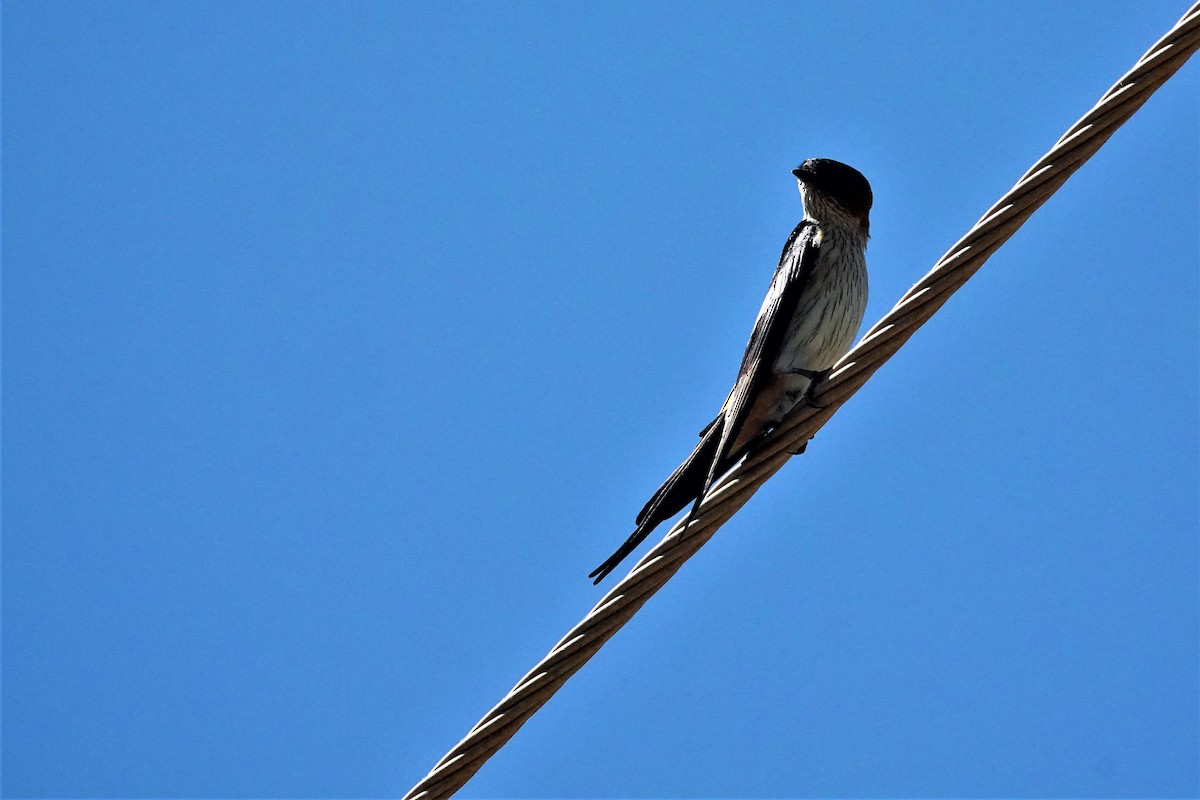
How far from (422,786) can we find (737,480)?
4.63 ft

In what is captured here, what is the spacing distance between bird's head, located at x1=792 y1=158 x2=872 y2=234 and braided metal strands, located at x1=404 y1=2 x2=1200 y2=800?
2.57 m

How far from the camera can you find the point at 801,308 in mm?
6113

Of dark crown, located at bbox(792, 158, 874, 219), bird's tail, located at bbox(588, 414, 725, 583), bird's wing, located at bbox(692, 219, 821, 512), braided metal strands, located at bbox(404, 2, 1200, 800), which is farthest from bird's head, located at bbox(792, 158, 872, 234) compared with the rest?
braided metal strands, located at bbox(404, 2, 1200, 800)

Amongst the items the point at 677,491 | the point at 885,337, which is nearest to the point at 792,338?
the point at 677,491

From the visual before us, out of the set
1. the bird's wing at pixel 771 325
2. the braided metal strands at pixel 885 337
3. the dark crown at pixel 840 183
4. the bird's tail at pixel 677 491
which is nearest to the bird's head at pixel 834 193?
the dark crown at pixel 840 183

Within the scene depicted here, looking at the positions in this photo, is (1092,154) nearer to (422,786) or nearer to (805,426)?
(805,426)

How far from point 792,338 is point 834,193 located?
1.13 m

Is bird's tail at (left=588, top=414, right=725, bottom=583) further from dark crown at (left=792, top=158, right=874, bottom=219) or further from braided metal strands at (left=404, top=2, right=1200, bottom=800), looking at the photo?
dark crown at (left=792, top=158, right=874, bottom=219)

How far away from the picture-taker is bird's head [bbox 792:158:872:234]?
263 inches

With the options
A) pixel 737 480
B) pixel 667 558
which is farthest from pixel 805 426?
pixel 667 558

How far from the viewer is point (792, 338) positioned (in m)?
6.01

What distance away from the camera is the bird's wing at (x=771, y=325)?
568 cm

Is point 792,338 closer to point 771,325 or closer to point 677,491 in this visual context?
point 771,325

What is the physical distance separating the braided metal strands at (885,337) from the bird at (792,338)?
117 centimetres
